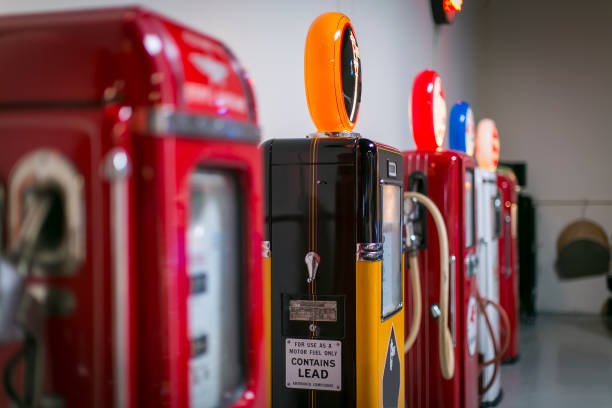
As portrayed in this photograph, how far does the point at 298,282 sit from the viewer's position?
2404 mm

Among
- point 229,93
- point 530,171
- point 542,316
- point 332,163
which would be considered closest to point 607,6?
point 530,171

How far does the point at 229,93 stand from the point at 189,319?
41 centimetres

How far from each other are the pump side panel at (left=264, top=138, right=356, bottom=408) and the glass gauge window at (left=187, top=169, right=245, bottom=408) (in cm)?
101

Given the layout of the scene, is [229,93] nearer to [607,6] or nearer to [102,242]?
[102,242]

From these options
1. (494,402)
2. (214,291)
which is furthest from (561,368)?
(214,291)

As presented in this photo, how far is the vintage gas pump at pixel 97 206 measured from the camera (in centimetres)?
106

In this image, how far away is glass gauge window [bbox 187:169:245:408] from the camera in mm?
1230

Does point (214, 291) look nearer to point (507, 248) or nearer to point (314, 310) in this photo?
point (314, 310)

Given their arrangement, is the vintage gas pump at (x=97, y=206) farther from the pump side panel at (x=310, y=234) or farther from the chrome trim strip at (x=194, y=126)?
the pump side panel at (x=310, y=234)

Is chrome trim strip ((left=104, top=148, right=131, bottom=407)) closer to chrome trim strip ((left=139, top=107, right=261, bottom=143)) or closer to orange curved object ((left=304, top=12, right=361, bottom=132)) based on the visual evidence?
chrome trim strip ((left=139, top=107, right=261, bottom=143))

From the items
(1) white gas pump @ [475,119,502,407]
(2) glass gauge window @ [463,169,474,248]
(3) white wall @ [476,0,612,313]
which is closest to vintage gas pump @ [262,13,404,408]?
(2) glass gauge window @ [463,169,474,248]

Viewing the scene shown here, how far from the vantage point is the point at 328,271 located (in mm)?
2371

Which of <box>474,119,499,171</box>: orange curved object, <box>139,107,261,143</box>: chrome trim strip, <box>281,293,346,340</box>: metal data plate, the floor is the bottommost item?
the floor

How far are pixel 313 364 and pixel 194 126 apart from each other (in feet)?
4.74
